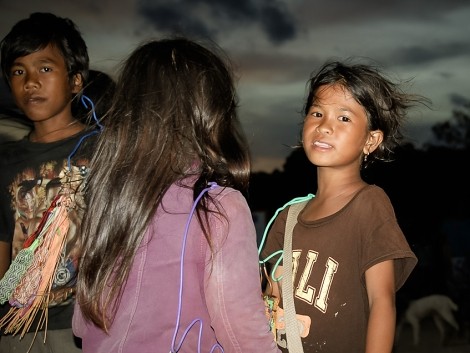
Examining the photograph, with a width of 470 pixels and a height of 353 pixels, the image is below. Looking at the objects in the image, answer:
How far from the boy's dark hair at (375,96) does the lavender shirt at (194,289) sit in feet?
2.96

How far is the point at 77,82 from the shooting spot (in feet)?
8.27

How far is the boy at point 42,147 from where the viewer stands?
2.24m

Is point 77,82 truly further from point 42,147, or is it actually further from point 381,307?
point 381,307

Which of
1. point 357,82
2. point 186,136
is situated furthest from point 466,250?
point 186,136

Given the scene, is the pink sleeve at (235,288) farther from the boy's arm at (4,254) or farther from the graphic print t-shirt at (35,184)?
the boy's arm at (4,254)

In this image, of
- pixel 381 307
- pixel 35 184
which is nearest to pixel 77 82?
pixel 35 184

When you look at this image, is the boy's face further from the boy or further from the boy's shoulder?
the boy's shoulder

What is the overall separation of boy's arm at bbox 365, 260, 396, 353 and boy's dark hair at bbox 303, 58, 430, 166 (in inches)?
22.5

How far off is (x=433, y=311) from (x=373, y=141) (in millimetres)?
5883

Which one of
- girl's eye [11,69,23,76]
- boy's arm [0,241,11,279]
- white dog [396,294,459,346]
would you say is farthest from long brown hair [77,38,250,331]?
white dog [396,294,459,346]

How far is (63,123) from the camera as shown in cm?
247

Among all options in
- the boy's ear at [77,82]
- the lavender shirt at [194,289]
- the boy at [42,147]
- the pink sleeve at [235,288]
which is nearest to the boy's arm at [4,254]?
the boy at [42,147]

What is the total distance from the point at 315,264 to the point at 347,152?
427 mm

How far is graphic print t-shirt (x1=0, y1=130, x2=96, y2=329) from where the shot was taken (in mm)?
2234
